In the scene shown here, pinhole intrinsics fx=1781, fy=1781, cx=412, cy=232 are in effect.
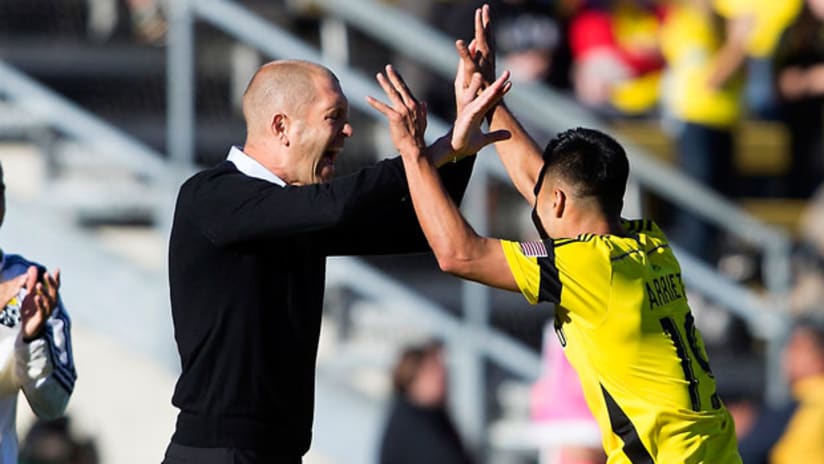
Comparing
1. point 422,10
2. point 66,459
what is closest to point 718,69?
point 422,10

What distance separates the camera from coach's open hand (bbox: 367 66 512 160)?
185 inches

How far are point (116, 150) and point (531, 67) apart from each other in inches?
117

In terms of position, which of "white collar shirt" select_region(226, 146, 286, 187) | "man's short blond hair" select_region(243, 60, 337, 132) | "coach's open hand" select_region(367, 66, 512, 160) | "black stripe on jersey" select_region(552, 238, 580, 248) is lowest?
"black stripe on jersey" select_region(552, 238, 580, 248)

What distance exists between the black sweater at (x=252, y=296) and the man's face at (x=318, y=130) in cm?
17

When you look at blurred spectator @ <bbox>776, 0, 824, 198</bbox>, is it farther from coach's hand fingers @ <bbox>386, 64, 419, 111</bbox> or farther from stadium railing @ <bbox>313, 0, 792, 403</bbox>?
coach's hand fingers @ <bbox>386, 64, 419, 111</bbox>

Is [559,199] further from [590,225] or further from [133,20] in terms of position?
[133,20]

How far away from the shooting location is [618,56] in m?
11.4

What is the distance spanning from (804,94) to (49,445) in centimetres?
558

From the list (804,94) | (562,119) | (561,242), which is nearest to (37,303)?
Answer: (561,242)

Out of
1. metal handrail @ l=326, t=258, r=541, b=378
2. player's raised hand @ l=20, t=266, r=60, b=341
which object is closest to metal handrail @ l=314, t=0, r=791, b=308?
metal handrail @ l=326, t=258, r=541, b=378

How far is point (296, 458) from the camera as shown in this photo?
4984mm

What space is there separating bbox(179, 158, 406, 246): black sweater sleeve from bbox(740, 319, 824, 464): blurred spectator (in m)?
4.35

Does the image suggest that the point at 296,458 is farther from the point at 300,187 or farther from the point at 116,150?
the point at 116,150

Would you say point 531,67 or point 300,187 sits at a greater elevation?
point 531,67
